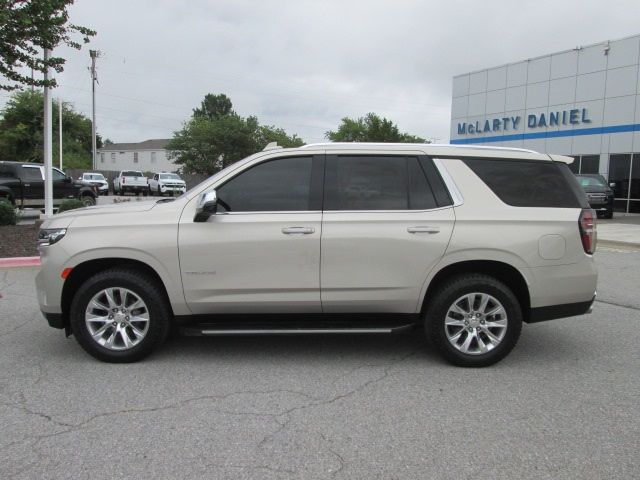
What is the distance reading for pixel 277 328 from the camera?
4.73 m

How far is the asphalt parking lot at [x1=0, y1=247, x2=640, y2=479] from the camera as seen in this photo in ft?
10.4

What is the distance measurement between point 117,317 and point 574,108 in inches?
1028

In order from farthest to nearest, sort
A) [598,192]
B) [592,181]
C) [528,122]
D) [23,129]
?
[23,129] → [528,122] → [592,181] → [598,192]

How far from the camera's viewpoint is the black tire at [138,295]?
4656 mm

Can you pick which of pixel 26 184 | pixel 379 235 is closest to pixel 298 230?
pixel 379 235

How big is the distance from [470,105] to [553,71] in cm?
534

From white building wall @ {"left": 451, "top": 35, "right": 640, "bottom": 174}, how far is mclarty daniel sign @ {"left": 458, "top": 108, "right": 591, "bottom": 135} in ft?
0.21

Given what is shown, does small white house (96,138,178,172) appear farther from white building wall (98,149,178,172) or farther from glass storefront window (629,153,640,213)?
glass storefront window (629,153,640,213)

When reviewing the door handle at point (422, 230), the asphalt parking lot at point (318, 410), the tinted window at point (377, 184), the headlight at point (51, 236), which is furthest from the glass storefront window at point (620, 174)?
the headlight at point (51, 236)

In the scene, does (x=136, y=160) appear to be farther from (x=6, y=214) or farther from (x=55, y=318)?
(x=55, y=318)

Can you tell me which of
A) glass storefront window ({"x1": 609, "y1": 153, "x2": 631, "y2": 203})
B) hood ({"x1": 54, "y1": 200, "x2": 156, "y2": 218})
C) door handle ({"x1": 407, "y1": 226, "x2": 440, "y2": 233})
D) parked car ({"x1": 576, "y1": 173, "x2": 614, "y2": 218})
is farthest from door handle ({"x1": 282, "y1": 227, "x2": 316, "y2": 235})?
glass storefront window ({"x1": 609, "y1": 153, "x2": 631, "y2": 203})

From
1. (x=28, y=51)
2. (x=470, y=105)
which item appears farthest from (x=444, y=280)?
(x=470, y=105)

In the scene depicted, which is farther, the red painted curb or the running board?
the red painted curb

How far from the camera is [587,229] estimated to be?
15.6 feet
